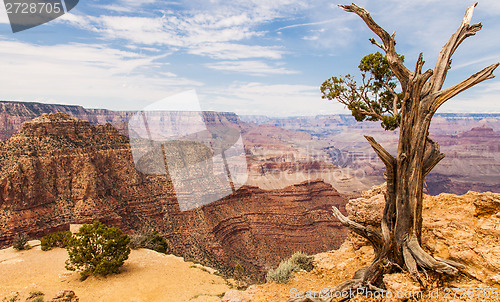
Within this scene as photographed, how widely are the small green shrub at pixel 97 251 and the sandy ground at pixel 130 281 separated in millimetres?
556

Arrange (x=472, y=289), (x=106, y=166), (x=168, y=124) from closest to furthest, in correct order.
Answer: (x=472, y=289) → (x=106, y=166) → (x=168, y=124)

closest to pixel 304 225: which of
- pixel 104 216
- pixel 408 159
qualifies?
pixel 104 216

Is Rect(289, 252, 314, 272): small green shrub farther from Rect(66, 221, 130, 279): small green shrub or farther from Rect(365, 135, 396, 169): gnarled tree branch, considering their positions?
Rect(66, 221, 130, 279): small green shrub

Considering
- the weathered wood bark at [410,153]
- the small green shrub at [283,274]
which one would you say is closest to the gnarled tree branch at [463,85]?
the weathered wood bark at [410,153]

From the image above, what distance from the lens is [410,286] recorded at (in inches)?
239

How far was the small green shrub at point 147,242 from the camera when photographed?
837 inches

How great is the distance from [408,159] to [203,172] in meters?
42.8

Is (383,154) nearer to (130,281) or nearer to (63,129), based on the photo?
(130,281)

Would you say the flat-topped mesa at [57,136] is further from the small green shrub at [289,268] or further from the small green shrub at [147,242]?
the small green shrub at [289,268]

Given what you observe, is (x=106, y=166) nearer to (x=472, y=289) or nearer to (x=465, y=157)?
(x=472, y=289)

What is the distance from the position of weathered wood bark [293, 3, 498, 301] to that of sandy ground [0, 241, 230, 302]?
7.88 m

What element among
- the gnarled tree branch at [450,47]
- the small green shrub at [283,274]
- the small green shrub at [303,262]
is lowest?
the small green shrub at [303,262]

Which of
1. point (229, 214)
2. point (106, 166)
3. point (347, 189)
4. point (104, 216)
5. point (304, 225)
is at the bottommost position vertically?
point (347, 189)

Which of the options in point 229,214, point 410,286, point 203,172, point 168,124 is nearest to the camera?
point 410,286
